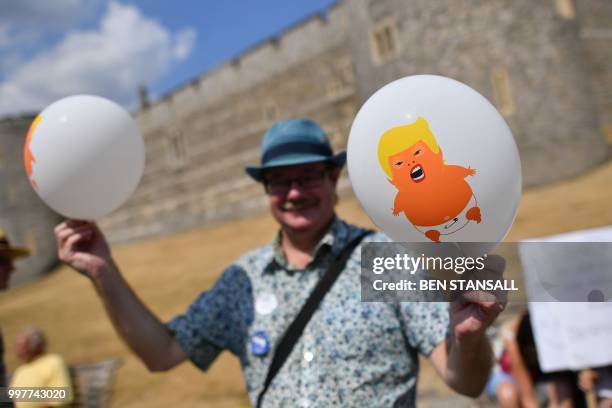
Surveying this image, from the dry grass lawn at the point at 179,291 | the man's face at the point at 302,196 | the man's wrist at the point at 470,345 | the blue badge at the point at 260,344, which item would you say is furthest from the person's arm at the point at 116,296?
the dry grass lawn at the point at 179,291

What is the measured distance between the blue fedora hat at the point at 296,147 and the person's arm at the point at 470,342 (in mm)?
847

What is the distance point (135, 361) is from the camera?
937 centimetres

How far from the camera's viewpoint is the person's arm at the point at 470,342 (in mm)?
1438

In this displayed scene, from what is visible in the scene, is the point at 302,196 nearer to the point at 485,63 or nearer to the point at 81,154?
the point at 81,154

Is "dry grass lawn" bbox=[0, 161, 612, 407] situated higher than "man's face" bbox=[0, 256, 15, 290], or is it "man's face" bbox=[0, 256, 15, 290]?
"man's face" bbox=[0, 256, 15, 290]

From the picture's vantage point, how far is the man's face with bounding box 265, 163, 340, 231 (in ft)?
7.04

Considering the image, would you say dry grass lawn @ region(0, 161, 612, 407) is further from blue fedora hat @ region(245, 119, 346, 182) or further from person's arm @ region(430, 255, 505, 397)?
person's arm @ region(430, 255, 505, 397)

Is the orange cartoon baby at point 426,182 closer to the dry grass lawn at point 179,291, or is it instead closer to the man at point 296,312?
the man at point 296,312

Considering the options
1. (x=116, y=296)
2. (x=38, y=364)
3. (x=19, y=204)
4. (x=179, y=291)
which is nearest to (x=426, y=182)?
(x=116, y=296)

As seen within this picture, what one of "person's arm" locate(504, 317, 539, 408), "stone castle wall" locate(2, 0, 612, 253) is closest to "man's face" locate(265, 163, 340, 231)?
"person's arm" locate(504, 317, 539, 408)

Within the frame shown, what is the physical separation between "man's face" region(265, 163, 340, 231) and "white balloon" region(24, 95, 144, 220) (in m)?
0.61

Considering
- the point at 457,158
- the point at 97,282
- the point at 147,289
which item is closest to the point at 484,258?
the point at 457,158

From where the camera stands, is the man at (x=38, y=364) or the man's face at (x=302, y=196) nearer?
the man's face at (x=302, y=196)

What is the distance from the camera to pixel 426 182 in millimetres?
1415
